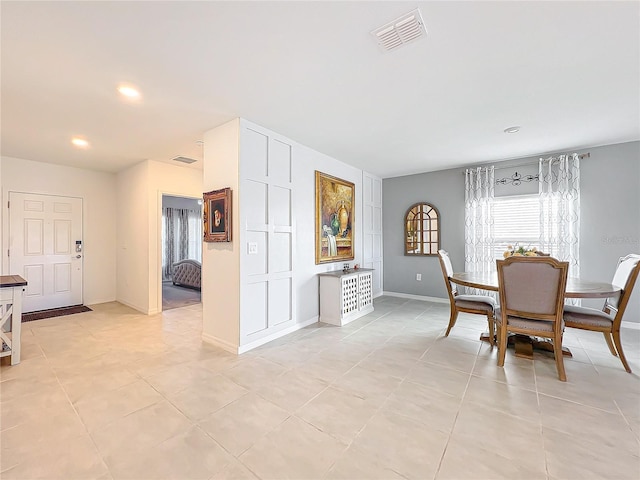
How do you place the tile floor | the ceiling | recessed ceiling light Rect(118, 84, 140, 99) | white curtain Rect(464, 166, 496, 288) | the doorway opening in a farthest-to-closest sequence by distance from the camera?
the doorway opening
white curtain Rect(464, 166, 496, 288)
recessed ceiling light Rect(118, 84, 140, 99)
the ceiling
the tile floor

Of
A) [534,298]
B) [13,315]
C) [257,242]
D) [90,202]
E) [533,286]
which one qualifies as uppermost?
[90,202]

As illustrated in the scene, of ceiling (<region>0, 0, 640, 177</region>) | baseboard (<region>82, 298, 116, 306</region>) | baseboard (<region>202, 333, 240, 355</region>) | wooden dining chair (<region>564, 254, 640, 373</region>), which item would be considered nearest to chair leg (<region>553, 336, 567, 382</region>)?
wooden dining chair (<region>564, 254, 640, 373</region>)

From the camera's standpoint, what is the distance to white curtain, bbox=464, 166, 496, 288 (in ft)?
15.3

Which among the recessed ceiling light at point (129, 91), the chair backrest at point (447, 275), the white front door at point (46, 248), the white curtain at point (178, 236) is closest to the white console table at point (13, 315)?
the recessed ceiling light at point (129, 91)

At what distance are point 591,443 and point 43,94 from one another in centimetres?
464

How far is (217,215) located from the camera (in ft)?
10.2

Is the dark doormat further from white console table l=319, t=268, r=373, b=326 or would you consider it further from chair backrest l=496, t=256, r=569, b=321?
chair backrest l=496, t=256, r=569, b=321

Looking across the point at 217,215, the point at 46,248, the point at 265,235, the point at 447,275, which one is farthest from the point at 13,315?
the point at 447,275

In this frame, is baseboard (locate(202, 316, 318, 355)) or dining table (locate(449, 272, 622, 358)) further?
baseboard (locate(202, 316, 318, 355))

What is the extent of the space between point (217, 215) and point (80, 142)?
224 centimetres

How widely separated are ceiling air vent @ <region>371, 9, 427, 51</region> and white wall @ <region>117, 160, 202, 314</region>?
4.08 meters

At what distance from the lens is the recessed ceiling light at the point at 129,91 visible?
2326mm

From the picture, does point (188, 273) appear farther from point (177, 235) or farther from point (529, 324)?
point (529, 324)

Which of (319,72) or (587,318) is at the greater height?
(319,72)
